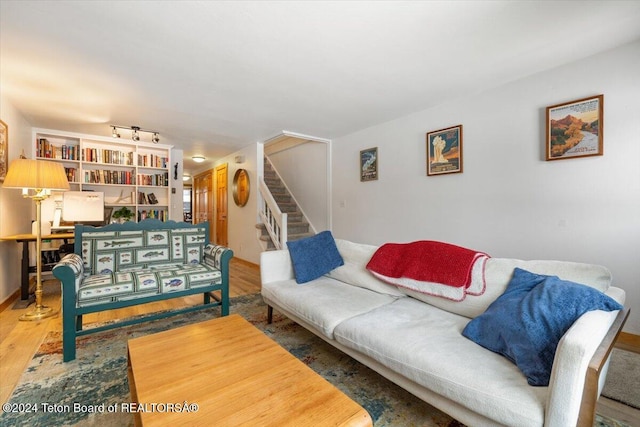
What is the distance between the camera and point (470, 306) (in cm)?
169

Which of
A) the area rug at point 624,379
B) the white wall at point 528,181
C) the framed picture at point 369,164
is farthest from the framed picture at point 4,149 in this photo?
the area rug at point 624,379

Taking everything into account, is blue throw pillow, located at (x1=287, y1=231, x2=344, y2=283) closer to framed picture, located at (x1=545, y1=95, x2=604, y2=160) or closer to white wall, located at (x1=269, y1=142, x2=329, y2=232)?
framed picture, located at (x1=545, y1=95, x2=604, y2=160)

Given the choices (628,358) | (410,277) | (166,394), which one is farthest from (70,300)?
(628,358)

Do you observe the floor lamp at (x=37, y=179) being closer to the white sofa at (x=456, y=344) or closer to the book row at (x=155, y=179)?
the book row at (x=155, y=179)

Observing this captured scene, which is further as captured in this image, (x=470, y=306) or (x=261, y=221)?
(x=261, y=221)

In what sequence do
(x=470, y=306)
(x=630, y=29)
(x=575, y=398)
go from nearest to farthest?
(x=575, y=398), (x=470, y=306), (x=630, y=29)

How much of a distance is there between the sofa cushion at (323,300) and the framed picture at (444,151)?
1.88m

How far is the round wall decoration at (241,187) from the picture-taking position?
523 centimetres

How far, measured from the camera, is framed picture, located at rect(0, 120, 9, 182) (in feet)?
9.16

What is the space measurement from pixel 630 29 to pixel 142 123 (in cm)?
492

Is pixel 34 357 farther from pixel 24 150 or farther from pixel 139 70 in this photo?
pixel 24 150

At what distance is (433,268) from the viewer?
1905mm

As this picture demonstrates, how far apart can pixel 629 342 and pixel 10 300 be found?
583 centimetres

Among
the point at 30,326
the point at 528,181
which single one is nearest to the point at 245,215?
the point at 30,326
